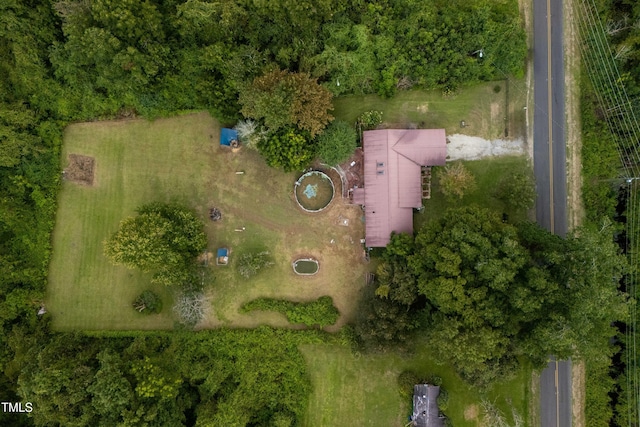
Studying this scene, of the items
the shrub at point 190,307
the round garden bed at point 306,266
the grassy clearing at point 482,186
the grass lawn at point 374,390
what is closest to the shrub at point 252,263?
the round garden bed at point 306,266

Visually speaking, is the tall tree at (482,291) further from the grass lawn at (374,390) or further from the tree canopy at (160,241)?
the tree canopy at (160,241)

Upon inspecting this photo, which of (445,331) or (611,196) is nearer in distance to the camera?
(445,331)

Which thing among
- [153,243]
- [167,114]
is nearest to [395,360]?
[153,243]

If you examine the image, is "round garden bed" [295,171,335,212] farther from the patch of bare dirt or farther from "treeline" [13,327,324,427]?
the patch of bare dirt

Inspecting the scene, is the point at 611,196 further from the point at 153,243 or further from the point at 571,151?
the point at 153,243

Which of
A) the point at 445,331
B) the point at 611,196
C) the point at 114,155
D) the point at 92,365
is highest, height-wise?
the point at 114,155

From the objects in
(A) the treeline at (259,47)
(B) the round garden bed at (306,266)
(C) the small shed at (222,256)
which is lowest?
(B) the round garden bed at (306,266)
